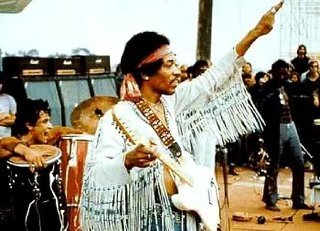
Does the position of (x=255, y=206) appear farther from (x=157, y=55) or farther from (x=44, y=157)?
(x=157, y=55)

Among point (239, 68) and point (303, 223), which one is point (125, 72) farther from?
point (303, 223)

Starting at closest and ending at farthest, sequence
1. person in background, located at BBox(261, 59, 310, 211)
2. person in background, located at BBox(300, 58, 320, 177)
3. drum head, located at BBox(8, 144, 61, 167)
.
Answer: drum head, located at BBox(8, 144, 61, 167) < person in background, located at BBox(261, 59, 310, 211) < person in background, located at BBox(300, 58, 320, 177)

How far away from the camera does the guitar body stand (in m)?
2.83

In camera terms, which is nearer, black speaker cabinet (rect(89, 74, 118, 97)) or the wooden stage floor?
the wooden stage floor

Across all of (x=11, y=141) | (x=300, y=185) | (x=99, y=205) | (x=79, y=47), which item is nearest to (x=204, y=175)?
(x=99, y=205)

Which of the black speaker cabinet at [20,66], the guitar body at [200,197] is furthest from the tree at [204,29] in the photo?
the guitar body at [200,197]

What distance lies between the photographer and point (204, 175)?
2928mm

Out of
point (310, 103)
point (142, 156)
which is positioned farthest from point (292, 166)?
point (142, 156)

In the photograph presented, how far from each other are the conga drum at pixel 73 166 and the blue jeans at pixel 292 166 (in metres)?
3.53

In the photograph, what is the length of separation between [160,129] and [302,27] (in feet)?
34.3

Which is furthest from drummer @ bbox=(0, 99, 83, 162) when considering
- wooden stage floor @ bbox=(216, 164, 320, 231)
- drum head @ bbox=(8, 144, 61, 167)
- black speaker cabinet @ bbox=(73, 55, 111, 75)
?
black speaker cabinet @ bbox=(73, 55, 111, 75)

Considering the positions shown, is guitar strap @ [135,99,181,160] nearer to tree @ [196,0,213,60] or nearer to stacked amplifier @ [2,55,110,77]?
stacked amplifier @ [2,55,110,77]

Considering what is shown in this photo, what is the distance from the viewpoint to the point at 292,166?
879cm

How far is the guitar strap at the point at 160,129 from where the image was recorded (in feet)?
9.49
